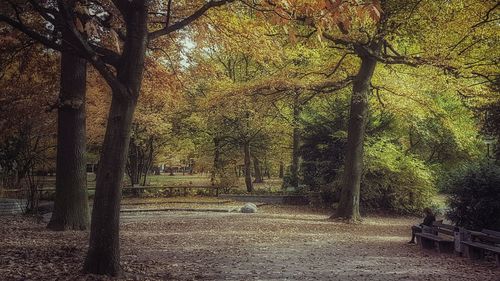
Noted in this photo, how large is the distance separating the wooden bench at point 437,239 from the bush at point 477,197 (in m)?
0.58

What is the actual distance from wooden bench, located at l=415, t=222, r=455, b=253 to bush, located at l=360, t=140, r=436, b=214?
31.1 ft

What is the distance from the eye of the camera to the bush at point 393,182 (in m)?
21.9

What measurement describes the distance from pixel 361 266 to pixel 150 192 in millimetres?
21908

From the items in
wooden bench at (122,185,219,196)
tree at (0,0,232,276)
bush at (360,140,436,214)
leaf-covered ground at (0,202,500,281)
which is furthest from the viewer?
wooden bench at (122,185,219,196)

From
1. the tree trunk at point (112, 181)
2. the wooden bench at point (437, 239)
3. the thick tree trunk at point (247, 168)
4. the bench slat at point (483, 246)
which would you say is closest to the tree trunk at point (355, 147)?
the wooden bench at point (437, 239)

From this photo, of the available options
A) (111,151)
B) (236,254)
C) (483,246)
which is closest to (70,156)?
(236,254)

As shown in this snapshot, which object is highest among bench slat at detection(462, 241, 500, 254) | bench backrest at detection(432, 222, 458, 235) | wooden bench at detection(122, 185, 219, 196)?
wooden bench at detection(122, 185, 219, 196)

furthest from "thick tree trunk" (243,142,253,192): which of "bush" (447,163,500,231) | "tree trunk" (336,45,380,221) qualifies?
"bush" (447,163,500,231)

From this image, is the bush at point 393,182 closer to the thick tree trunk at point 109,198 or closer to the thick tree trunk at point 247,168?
the thick tree trunk at point 247,168

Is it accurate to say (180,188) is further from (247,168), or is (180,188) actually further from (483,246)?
(483,246)

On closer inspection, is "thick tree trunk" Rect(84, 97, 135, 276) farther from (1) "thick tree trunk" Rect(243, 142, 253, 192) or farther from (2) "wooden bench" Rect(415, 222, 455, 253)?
(1) "thick tree trunk" Rect(243, 142, 253, 192)

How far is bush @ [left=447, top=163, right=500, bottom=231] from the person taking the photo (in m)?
11.3

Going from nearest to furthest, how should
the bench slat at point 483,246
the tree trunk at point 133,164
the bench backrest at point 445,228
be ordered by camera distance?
the bench slat at point 483,246 → the bench backrest at point 445,228 → the tree trunk at point 133,164

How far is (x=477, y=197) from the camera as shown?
38.2ft
